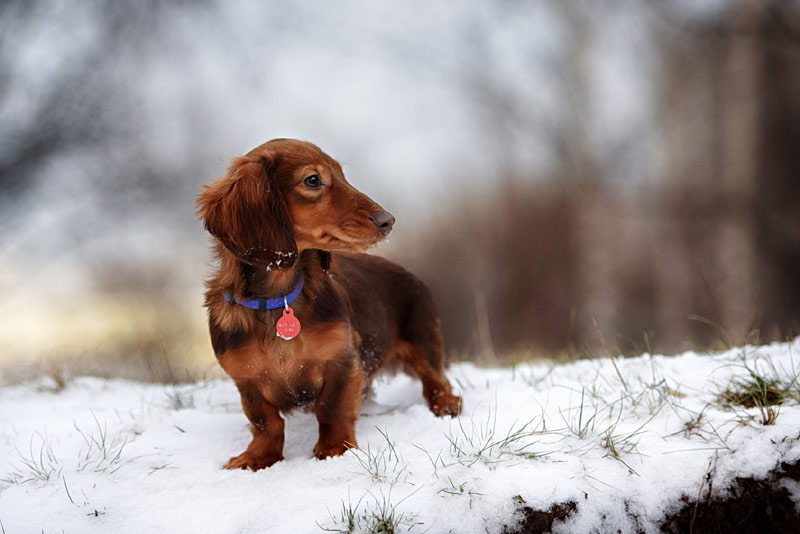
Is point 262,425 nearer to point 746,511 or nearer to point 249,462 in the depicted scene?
point 249,462

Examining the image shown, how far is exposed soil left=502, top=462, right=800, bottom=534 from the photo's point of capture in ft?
5.39

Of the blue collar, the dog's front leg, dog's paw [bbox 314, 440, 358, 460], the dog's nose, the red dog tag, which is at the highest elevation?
the dog's nose

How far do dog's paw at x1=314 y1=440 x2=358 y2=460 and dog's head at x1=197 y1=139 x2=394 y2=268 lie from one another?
64 cm

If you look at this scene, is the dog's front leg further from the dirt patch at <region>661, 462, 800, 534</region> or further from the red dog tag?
the dirt patch at <region>661, 462, 800, 534</region>

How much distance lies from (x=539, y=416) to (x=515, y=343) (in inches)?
185

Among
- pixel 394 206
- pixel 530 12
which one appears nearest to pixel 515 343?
pixel 394 206

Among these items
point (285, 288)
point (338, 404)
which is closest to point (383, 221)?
point (285, 288)

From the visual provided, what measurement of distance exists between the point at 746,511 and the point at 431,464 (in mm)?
863

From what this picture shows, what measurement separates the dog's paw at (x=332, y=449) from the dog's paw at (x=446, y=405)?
57 centimetres

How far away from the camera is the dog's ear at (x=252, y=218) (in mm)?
2059

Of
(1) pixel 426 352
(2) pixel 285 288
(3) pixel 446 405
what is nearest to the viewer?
(2) pixel 285 288

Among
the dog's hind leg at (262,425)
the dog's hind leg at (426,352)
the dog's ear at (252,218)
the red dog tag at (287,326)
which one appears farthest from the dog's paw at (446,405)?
the dog's ear at (252,218)

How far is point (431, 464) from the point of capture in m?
1.87

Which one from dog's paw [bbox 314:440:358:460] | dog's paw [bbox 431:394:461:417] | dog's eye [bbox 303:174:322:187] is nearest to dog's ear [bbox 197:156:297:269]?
dog's eye [bbox 303:174:322:187]
